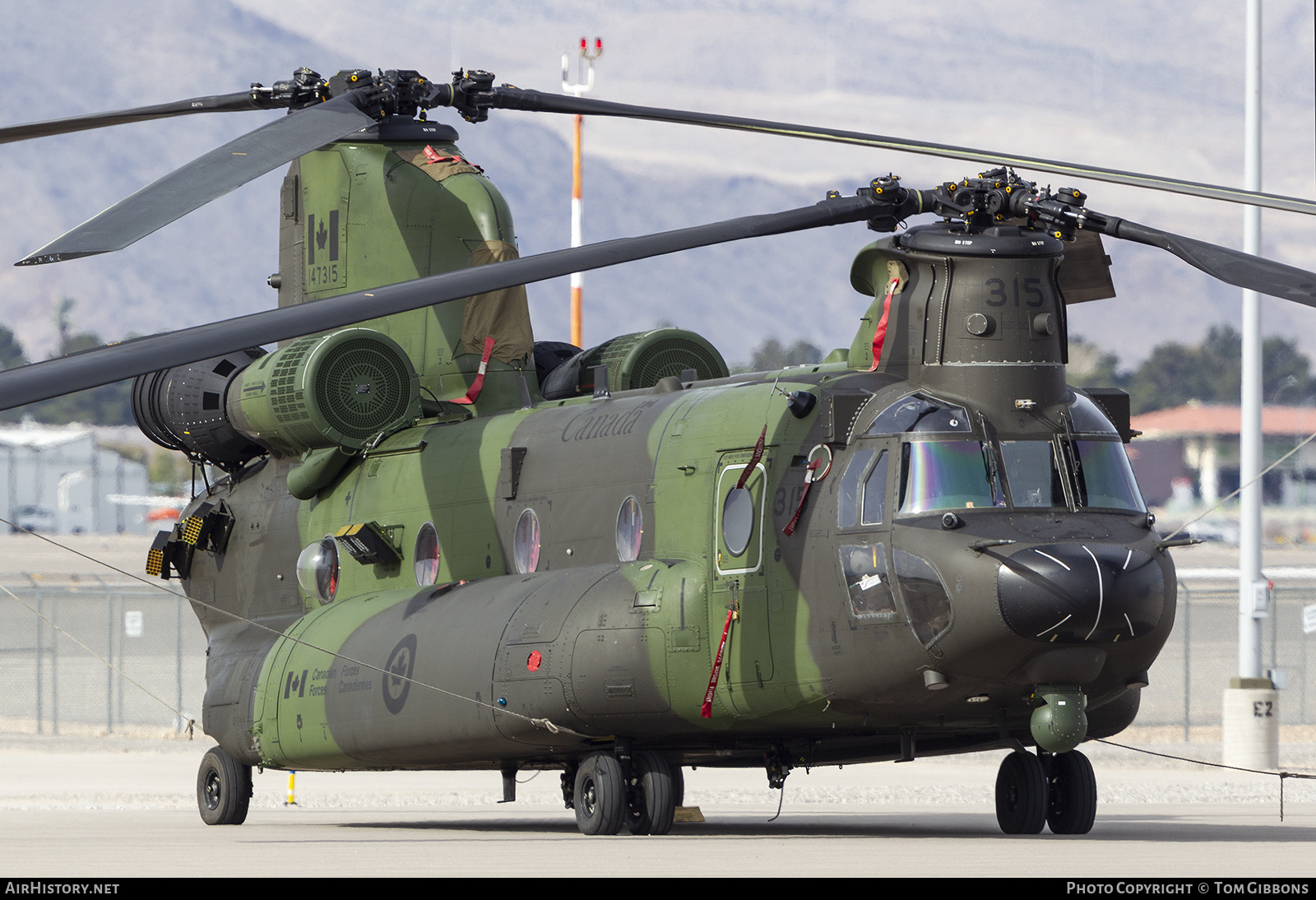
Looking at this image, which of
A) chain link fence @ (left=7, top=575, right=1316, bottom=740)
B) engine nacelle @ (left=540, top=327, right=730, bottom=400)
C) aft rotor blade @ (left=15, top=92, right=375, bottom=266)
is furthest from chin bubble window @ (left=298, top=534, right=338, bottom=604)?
chain link fence @ (left=7, top=575, right=1316, bottom=740)

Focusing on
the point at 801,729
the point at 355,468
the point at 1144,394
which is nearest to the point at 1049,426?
the point at 801,729

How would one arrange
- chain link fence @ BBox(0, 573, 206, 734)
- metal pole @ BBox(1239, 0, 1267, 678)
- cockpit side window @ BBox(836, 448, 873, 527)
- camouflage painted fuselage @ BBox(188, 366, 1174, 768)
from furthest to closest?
chain link fence @ BBox(0, 573, 206, 734) < metal pole @ BBox(1239, 0, 1267, 678) < cockpit side window @ BBox(836, 448, 873, 527) < camouflage painted fuselage @ BBox(188, 366, 1174, 768)

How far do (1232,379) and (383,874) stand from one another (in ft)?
470

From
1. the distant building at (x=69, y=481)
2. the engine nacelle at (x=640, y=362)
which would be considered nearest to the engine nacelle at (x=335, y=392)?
the engine nacelle at (x=640, y=362)

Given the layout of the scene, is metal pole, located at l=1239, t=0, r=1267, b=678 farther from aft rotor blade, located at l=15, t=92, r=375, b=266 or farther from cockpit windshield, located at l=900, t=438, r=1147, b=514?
aft rotor blade, located at l=15, t=92, r=375, b=266

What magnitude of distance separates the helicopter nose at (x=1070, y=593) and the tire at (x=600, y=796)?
140 inches

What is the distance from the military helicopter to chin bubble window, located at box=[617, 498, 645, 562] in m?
0.04

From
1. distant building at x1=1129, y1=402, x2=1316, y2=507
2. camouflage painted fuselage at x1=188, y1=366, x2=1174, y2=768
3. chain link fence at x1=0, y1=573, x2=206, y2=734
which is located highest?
distant building at x1=1129, y1=402, x2=1316, y2=507

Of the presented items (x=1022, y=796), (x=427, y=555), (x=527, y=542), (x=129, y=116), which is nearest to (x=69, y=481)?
(x=427, y=555)

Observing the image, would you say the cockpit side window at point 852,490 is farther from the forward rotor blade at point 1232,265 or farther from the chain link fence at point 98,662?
the chain link fence at point 98,662

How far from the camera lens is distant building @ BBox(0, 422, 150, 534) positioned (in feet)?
353

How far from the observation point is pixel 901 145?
1470cm

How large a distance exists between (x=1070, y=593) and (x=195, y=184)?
21.5ft

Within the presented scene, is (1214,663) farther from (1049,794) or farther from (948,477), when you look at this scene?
(948,477)
